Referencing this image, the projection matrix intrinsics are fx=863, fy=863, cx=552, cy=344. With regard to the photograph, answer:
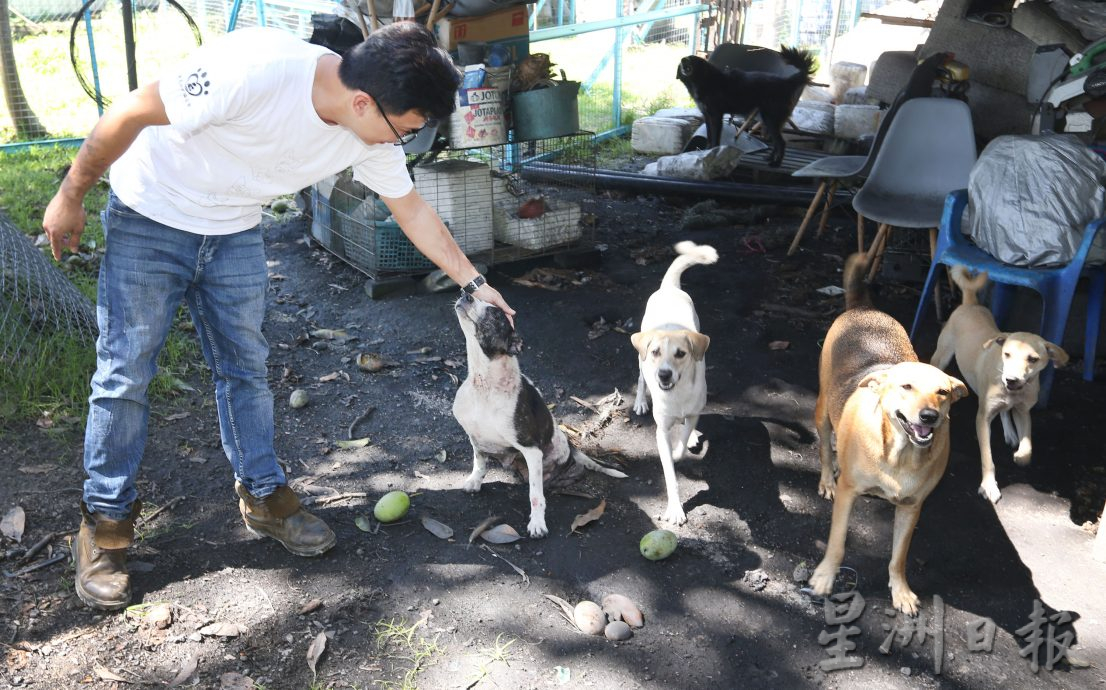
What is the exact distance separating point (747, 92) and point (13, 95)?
26.5 feet

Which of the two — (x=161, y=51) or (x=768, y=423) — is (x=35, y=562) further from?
(x=161, y=51)

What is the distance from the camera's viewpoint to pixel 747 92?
374 inches

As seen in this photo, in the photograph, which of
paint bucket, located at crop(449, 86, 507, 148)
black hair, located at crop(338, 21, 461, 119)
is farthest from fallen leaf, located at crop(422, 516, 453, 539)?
paint bucket, located at crop(449, 86, 507, 148)

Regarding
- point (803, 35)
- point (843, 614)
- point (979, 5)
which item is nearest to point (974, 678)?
point (843, 614)

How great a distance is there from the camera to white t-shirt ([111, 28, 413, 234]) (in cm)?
265

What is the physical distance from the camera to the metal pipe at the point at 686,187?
8.01 m

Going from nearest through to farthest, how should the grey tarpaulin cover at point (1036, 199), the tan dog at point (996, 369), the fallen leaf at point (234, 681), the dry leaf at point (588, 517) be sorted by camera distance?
1. the fallen leaf at point (234, 681)
2. the dry leaf at point (588, 517)
3. the tan dog at point (996, 369)
4. the grey tarpaulin cover at point (1036, 199)

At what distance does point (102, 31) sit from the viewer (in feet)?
37.7

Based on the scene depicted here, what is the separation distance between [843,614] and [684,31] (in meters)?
11.5

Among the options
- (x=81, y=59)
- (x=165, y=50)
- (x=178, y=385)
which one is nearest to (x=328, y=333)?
(x=178, y=385)

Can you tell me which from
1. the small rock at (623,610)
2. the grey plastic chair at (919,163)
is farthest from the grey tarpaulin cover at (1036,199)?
the small rock at (623,610)

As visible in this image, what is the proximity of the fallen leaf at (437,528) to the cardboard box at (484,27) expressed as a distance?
386cm

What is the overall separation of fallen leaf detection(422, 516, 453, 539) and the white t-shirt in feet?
5.06

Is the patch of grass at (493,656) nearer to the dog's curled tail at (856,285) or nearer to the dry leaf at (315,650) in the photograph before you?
the dry leaf at (315,650)
